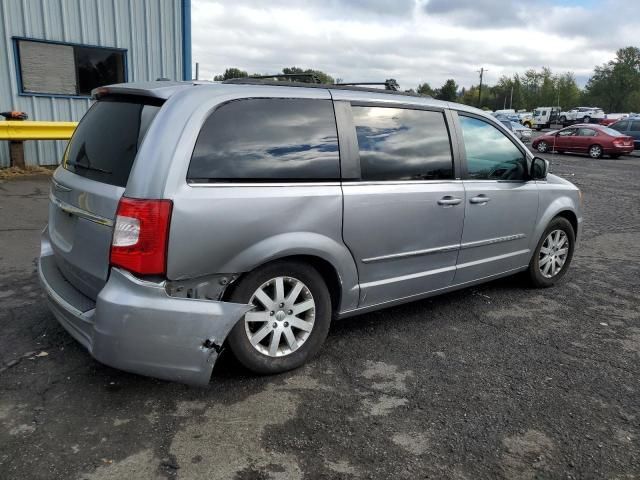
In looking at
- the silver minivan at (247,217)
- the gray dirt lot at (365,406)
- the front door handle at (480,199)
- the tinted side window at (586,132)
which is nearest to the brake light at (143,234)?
the silver minivan at (247,217)

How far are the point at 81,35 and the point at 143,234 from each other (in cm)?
1017

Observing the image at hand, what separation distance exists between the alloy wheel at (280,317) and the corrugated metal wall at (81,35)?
9695 millimetres


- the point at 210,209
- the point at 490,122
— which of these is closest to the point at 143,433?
the point at 210,209

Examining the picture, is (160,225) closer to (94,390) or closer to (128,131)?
(128,131)

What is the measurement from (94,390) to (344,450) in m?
1.50

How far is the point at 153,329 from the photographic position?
2725 mm

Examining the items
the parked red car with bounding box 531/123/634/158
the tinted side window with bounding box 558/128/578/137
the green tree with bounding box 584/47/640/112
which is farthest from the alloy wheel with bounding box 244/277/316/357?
the green tree with bounding box 584/47/640/112

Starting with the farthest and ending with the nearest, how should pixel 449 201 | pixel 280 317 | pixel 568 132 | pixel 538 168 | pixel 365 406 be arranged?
pixel 568 132 < pixel 538 168 < pixel 449 201 < pixel 280 317 < pixel 365 406

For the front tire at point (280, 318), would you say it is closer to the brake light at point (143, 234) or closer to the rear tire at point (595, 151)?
the brake light at point (143, 234)

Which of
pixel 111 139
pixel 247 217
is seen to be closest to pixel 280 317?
pixel 247 217

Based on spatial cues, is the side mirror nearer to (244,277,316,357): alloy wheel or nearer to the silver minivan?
the silver minivan

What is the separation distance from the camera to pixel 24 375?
3.20m

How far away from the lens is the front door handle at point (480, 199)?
4196mm

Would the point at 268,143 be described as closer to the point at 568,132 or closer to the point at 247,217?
the point at 247,217
